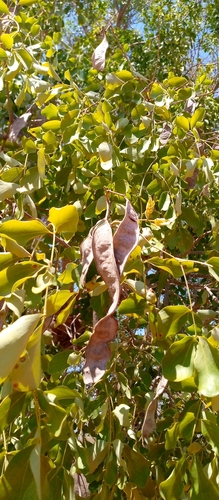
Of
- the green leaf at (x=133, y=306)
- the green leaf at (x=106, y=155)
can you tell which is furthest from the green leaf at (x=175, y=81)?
the green leaf at (x=133, y=306)

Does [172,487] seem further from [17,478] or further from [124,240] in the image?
[124,240]

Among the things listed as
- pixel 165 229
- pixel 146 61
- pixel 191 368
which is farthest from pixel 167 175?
pixel 146 61

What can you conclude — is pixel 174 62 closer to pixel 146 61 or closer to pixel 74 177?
pixel 146 61

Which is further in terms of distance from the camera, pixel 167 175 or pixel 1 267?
pixel 167 175

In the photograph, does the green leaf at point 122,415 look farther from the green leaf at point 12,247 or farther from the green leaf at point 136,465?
the green leaf at point 12,247

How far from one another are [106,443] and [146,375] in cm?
38

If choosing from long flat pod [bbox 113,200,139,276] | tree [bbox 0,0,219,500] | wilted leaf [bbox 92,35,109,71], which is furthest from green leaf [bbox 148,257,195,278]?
wilted leaf [bbox 92,35,109,71]

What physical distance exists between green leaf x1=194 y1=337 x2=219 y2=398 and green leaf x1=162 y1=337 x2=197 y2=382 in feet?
0.07

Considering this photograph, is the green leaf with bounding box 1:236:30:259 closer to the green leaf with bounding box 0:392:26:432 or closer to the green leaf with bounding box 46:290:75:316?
the green leaf with bounding box 46:290:75:316

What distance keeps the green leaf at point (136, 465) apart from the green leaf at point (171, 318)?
343 mm

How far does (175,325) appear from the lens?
0.80 metres

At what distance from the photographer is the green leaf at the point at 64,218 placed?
0.78 meters

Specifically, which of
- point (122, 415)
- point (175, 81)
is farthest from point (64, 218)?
point (175, 81)

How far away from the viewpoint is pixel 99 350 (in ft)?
2.29
